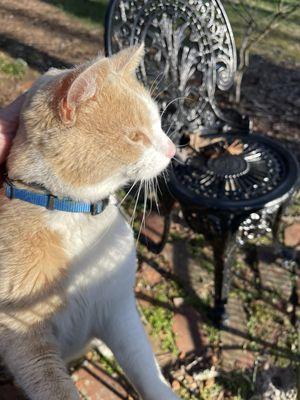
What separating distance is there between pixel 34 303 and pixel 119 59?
812 millimetres

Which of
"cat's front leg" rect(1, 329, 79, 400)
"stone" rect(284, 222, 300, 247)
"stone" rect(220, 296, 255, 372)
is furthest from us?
"stone" rect(284, 222, 300, 247)

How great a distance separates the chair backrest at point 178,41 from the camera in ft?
9.20

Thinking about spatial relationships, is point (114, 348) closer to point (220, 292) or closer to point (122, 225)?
point (122, 225)

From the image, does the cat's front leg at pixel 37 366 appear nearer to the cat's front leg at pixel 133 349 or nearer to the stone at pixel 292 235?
the cat's front leg at pixel 133 349

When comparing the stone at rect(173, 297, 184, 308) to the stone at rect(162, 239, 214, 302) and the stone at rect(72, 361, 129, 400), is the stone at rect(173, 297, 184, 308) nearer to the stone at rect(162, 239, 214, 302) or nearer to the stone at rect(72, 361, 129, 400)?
the stone at rect(162, 239, 214, 302)

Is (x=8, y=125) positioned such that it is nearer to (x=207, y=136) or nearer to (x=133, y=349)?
(x=133, y=349)

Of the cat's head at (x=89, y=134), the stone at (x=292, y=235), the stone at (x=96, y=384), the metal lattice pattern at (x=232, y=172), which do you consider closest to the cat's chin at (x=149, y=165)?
the cat's head at (x=89, y=134)

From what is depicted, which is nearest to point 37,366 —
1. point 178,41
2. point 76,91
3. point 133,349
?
point 133,349

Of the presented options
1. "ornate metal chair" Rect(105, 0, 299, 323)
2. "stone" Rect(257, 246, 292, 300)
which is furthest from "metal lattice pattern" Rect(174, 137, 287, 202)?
"stone" Rect(257, 246, 292, 300)

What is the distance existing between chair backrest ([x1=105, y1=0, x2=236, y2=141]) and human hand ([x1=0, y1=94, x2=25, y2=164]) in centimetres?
112

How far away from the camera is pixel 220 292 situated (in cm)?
256

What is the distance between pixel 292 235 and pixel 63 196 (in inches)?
73.3

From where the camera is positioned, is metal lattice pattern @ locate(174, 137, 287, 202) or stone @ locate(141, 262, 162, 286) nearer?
metal lattice pattern @ locate(174, 137, 287, 202)

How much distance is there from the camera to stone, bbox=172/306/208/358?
2557mm
